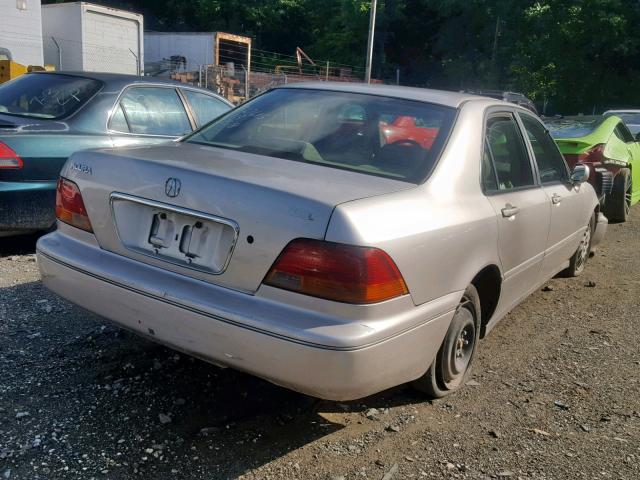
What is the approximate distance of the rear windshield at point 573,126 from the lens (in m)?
8.20

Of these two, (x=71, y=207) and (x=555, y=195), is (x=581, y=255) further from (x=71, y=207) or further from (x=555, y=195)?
(x=71, y=207)

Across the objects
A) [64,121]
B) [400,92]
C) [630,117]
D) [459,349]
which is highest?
[400,92]

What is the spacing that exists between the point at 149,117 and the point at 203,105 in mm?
733

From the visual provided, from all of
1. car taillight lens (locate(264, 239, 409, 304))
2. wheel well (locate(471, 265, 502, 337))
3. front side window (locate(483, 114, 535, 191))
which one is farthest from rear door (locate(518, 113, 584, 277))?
car taillight lens (locate(264, 239, 409, 304))

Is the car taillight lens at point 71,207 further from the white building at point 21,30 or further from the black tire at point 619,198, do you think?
the white building at point 21,30

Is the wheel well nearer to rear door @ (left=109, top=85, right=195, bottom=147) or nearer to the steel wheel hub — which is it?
the steel wheel hub

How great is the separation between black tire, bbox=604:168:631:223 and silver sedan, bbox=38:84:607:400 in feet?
17.0

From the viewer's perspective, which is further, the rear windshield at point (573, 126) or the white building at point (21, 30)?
the white building at point (21, 30)

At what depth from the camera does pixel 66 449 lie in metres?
2.72

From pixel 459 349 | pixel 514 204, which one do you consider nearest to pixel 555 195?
pixel 514 204

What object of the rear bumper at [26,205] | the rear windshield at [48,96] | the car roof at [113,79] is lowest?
the rear bumper at [26,205]

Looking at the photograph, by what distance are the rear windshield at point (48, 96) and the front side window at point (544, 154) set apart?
3.64m

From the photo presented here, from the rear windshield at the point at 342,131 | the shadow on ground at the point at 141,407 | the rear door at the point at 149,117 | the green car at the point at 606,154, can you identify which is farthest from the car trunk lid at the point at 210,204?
the green car at the point at 606,154

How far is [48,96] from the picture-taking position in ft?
18.7
